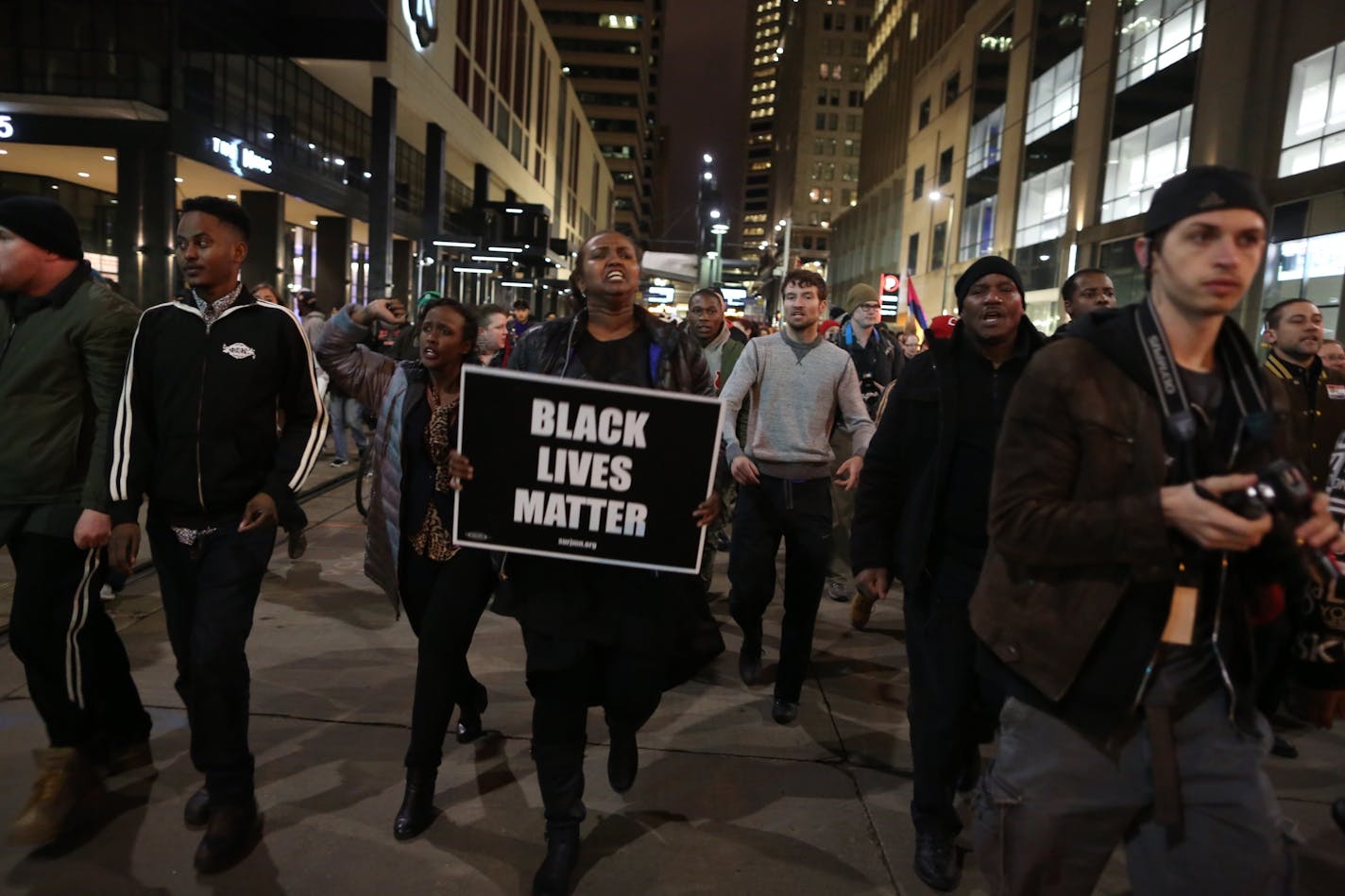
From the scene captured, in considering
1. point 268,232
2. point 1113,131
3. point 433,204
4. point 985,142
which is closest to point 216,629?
point 268,232

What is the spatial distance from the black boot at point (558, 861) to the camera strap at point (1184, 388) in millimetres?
2278

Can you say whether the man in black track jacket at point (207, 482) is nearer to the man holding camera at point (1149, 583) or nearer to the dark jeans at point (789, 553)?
the dark jeans at point (789, 553)

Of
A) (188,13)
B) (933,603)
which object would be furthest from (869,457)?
(188,13)

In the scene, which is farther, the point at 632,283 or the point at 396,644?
the point at 396,644

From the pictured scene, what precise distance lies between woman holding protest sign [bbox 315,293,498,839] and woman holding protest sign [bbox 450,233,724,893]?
0.39 meters

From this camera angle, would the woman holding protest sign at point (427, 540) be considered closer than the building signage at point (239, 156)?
Yes

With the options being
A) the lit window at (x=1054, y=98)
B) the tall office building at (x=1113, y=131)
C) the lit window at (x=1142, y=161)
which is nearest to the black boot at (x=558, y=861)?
the tall office building at (x=1113, y=131)

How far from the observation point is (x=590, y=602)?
10.9ft

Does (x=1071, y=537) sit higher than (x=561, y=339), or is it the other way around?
(x=561, y=339)

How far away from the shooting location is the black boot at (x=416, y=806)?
3535mm

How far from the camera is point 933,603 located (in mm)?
3504

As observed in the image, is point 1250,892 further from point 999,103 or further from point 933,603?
point 999,103

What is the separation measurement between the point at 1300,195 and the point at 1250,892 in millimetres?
23578

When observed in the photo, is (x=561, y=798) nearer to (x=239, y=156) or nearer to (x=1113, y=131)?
(x=239, y=156)
